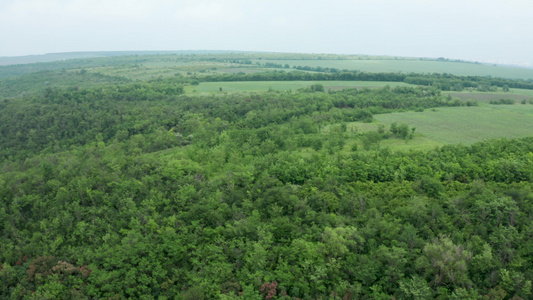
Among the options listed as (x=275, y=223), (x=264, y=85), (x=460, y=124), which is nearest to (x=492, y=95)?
(x=460, y=124)

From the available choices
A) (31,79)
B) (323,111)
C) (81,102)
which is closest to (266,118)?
(323,111)

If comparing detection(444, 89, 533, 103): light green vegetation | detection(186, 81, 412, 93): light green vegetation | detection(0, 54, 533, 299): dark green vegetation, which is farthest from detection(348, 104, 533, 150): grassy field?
detection(186, 81, 412, 93): light green vegetation

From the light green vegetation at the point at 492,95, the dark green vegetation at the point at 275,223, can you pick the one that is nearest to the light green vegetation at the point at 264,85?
the light green vegetation at the point at 492,95

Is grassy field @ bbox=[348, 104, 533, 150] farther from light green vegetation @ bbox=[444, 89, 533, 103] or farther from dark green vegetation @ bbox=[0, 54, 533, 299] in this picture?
light green vegetation @ bbox=[444, 89, 533, 103]

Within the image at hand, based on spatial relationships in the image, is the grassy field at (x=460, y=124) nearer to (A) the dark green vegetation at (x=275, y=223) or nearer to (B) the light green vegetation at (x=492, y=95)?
(A) the dark green vegetation at (x=275, y=223)

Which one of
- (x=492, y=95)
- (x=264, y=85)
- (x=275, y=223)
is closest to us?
(x=275, y=223)

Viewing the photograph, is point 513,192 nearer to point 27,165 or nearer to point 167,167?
point 167,167

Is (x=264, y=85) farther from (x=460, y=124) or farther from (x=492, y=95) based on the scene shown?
(x=492, y=95)
